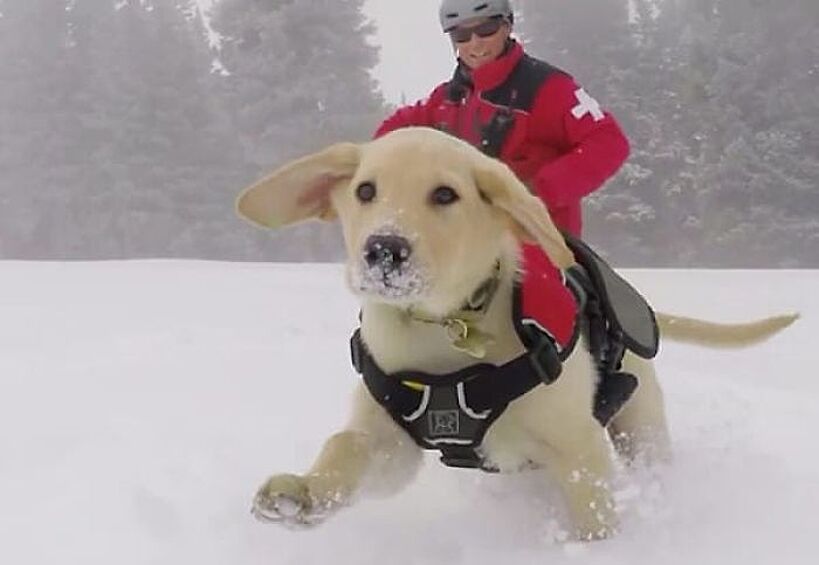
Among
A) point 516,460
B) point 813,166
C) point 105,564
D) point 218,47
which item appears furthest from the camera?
point 218,47

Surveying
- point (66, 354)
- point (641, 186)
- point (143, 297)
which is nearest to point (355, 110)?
point (641, 186)

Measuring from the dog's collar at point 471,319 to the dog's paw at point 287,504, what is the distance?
0.57 meters

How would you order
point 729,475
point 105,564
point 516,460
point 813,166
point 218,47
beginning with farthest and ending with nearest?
point 218,47 → point 813,166 → point 729,475 → point 516,460 → point 105,564

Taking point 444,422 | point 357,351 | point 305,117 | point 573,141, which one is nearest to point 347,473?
point 444,422

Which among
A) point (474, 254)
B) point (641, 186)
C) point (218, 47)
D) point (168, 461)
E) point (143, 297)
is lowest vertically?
point (641, 186)

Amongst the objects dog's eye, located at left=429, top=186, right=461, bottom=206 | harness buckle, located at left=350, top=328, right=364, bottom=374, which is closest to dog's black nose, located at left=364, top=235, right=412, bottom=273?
dog's eye, located at left=429, top=186, right=461, bottom=206

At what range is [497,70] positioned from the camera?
4.22 metres

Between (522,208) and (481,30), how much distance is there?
5.71 feet

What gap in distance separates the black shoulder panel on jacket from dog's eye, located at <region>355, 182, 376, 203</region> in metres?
1.43

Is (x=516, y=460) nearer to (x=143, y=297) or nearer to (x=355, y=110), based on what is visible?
(x=143, y=297)

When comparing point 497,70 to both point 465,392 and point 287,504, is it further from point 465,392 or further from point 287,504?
point 287,504

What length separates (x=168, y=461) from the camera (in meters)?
3.79

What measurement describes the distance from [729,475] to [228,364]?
11.0 feet

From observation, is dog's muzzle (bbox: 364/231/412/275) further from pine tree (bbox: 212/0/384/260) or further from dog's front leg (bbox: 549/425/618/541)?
pine tree (bbox: 212/0/384/260)
